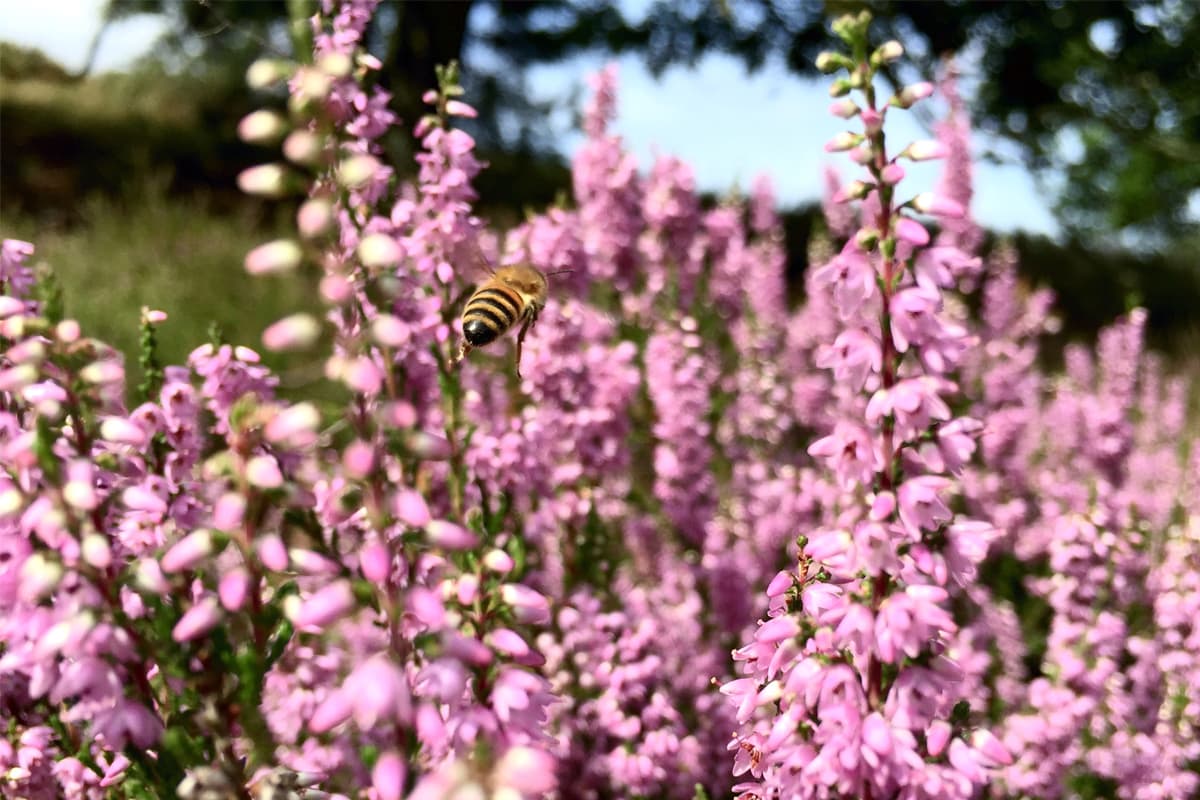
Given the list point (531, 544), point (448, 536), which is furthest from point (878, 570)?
point (531, 544)

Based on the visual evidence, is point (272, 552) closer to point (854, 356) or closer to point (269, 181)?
point (269, 181)

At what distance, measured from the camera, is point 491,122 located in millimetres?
27188

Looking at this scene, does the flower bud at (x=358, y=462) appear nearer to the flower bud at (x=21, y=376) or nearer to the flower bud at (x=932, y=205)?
the flower bud at (x=21, y=376)

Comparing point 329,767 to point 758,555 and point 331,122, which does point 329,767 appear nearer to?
point 331,122

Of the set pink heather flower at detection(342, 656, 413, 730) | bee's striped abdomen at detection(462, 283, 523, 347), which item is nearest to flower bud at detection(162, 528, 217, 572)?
pink heather flower at detection(342, 656, 413, 730)

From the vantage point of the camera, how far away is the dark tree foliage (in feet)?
50.2

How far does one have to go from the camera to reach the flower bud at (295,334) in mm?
1500

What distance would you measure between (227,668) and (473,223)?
194 cm

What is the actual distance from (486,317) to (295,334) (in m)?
2.01

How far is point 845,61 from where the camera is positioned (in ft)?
6.29

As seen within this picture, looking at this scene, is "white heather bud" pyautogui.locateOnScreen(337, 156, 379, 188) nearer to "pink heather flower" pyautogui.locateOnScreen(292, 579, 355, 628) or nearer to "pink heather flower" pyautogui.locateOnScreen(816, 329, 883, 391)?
"pink heather flower" pyautogui.locateOnScreen(292, 579, 355, 628)

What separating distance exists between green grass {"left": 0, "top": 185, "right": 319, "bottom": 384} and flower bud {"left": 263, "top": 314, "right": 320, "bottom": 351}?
6803mm

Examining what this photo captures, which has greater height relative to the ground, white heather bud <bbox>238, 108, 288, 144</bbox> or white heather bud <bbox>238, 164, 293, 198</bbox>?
white heather bud <bbox>238, 108, 288, 144</bbox>

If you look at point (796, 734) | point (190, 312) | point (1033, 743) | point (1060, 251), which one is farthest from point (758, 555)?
point (1060, 251)
